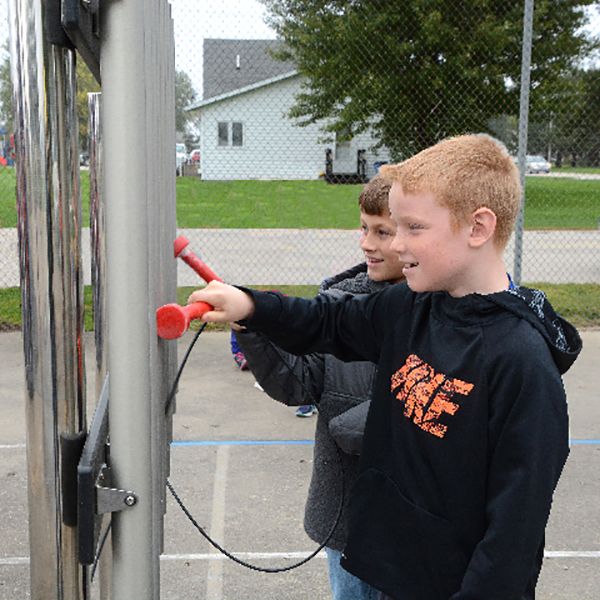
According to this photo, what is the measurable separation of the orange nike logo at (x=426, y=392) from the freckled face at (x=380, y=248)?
549 mm

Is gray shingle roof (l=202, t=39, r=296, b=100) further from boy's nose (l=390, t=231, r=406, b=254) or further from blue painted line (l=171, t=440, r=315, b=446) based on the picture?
boy's nose (l=390, t=231, r=406, b=254)

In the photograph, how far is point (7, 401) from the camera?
552 centimetres

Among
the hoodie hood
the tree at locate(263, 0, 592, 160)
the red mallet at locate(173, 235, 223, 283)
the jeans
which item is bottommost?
the jeans

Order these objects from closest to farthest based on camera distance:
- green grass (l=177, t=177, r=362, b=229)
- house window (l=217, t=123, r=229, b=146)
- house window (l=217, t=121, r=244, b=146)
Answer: house window (l=217, t=121, r=244, b=146), green grass (l=177, t=177, r=362, b=229), house window (l=217, t=123, r=229, b=146)

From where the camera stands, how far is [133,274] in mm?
1117

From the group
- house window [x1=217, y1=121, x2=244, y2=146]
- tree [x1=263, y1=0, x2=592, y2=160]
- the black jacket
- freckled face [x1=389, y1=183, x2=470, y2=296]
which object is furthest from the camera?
house window [x1=217, y1=121, x2=244, y2=146]

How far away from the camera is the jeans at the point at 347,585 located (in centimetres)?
217

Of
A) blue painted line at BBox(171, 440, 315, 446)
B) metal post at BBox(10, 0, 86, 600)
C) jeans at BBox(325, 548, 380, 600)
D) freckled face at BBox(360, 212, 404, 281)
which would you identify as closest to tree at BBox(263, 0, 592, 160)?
blue painted line at BBox(171, 440, 315, 446)

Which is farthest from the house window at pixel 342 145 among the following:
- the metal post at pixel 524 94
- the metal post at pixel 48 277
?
the metal post at pixel 48 277

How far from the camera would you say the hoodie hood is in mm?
1548

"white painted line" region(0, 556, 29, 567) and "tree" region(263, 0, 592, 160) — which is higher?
"tree" region(263, 0, 592, 160)

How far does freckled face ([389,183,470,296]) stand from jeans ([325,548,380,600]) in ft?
2.91

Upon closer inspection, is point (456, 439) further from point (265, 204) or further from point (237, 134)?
point (265, 204)

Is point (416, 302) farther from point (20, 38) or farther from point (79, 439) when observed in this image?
point (20, 38)
